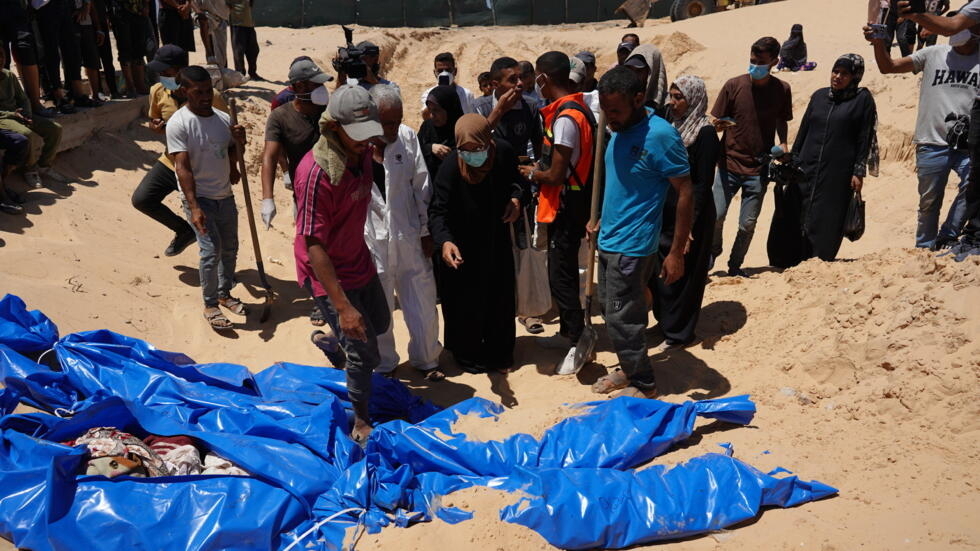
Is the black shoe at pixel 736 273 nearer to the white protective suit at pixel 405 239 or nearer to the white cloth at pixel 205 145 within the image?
the white protective suit at pixel 405 239

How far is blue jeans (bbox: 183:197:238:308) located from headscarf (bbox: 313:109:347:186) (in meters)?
2.44

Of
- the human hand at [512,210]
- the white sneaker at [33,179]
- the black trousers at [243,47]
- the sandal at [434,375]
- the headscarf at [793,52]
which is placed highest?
the black trousers at [243,47]

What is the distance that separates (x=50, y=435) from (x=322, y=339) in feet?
5.09

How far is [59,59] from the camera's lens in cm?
782

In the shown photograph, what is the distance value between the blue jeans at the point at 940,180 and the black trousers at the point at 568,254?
2.47 metres

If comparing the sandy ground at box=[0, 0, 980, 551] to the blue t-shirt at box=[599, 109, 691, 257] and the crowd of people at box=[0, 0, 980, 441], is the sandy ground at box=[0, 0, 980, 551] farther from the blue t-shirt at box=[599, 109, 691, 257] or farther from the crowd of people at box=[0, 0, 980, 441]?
the blue t-shirt at box=[599, 109, 691, 257]

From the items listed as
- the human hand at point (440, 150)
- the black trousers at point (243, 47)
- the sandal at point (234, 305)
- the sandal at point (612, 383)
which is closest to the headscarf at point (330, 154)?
the human hand at point (440, 150)

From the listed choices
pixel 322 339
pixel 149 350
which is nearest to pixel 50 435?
pixel 149 350

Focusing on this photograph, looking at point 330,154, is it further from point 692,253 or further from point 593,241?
point 692,253

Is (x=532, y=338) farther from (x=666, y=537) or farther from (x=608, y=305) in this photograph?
(x=666, y=537)

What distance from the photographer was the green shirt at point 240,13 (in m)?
11.2

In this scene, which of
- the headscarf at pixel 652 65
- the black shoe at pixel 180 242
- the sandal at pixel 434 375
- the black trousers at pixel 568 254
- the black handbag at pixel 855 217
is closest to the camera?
the black trousers at pixel 568 254

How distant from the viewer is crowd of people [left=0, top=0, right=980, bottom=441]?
13.3 feet

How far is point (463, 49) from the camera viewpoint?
60.3 feet
